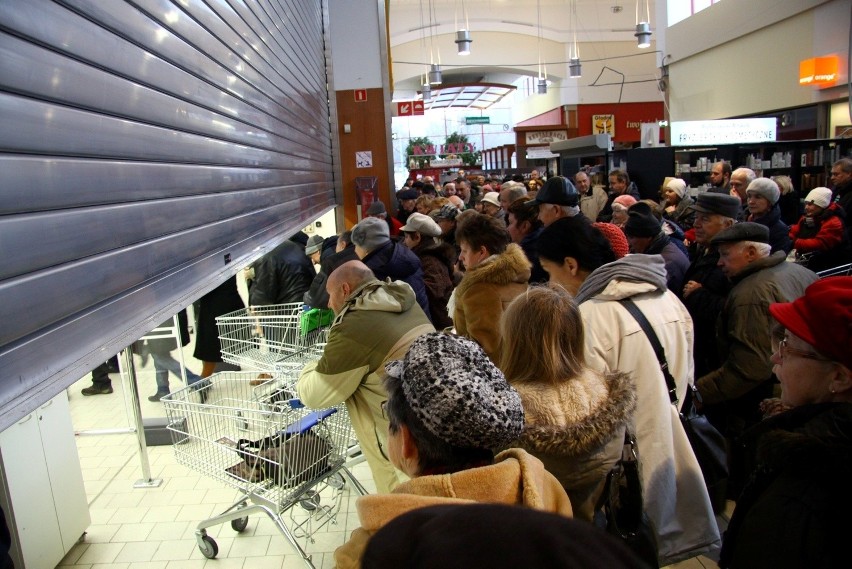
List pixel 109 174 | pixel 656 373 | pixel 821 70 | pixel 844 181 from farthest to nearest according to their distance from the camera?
1. pixel 821 70
2. pixel 844 181
3. pixel 656 373
4. pixel 109 174

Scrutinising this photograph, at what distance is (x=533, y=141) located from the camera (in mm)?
24812

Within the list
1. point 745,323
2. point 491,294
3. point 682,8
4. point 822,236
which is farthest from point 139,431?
point 682,8

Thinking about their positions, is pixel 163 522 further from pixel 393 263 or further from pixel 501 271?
pixel 501 271

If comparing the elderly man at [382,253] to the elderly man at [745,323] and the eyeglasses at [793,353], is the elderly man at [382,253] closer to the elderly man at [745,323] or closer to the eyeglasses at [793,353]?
the elderly man at [745,323]

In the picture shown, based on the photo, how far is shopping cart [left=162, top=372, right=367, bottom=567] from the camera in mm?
3504

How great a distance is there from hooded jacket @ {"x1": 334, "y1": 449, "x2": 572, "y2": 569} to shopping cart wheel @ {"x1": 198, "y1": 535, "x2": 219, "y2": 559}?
279 centimetres

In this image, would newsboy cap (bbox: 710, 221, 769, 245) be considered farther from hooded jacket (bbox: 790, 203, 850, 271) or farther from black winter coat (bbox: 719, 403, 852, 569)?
hooded jacket (bbox: 790, 203, 850, 271)

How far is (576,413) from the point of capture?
2141 mm

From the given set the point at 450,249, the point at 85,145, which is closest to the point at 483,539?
the point at 85,145

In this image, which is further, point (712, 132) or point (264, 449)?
point (712, 132)

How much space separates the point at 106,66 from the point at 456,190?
1141 centimetres

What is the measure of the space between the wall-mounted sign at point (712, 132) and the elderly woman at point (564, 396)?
11920mm

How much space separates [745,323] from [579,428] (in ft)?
5.86

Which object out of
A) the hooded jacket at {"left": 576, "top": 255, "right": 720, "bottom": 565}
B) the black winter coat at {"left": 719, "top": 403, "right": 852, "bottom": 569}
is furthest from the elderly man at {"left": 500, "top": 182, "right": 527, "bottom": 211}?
the black winter coat at {"left": 719, "top": 403, "right": 852, "bottom": 569}
